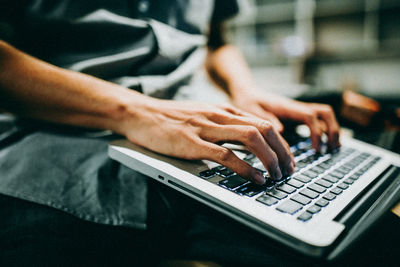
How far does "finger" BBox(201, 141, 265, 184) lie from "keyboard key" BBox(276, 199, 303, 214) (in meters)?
Answer: 0.05

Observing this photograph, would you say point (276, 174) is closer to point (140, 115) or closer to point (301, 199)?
point (301, 199)

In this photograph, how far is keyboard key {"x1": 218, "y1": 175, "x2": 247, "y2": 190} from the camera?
371 millimetres

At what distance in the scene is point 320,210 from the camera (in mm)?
333

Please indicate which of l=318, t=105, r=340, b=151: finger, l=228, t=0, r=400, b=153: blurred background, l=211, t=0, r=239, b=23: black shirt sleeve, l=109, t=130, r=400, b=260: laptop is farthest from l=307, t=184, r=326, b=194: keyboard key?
l=228, t=0, r=400, b=153: blurred background

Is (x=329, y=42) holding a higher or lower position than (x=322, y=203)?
higher

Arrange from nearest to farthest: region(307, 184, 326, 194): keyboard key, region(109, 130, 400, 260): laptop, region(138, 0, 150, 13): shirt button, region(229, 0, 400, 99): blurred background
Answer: region(109, 130, 400, 260): laptop → region(307, 184, 326, 194): keyboard key → region(138, 0, 150, 13): shirt button → region(229, 0, 400, 99): blurred background

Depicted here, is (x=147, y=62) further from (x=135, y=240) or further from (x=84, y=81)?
(x=135, y=240)

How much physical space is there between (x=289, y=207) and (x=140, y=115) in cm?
29

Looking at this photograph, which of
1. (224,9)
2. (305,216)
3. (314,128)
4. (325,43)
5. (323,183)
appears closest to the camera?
(305,216)

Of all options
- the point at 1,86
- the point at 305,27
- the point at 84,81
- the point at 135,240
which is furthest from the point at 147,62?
the point at 305,27

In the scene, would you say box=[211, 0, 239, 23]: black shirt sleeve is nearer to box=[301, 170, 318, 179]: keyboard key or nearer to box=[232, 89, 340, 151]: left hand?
box=[232, 89, 340, 151]: left hand

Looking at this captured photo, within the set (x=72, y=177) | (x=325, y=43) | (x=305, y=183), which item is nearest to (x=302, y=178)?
(x=305, y=183)

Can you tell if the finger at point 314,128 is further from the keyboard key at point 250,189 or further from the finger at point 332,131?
the keyboard key at point 250,189

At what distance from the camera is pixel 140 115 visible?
485 mm
